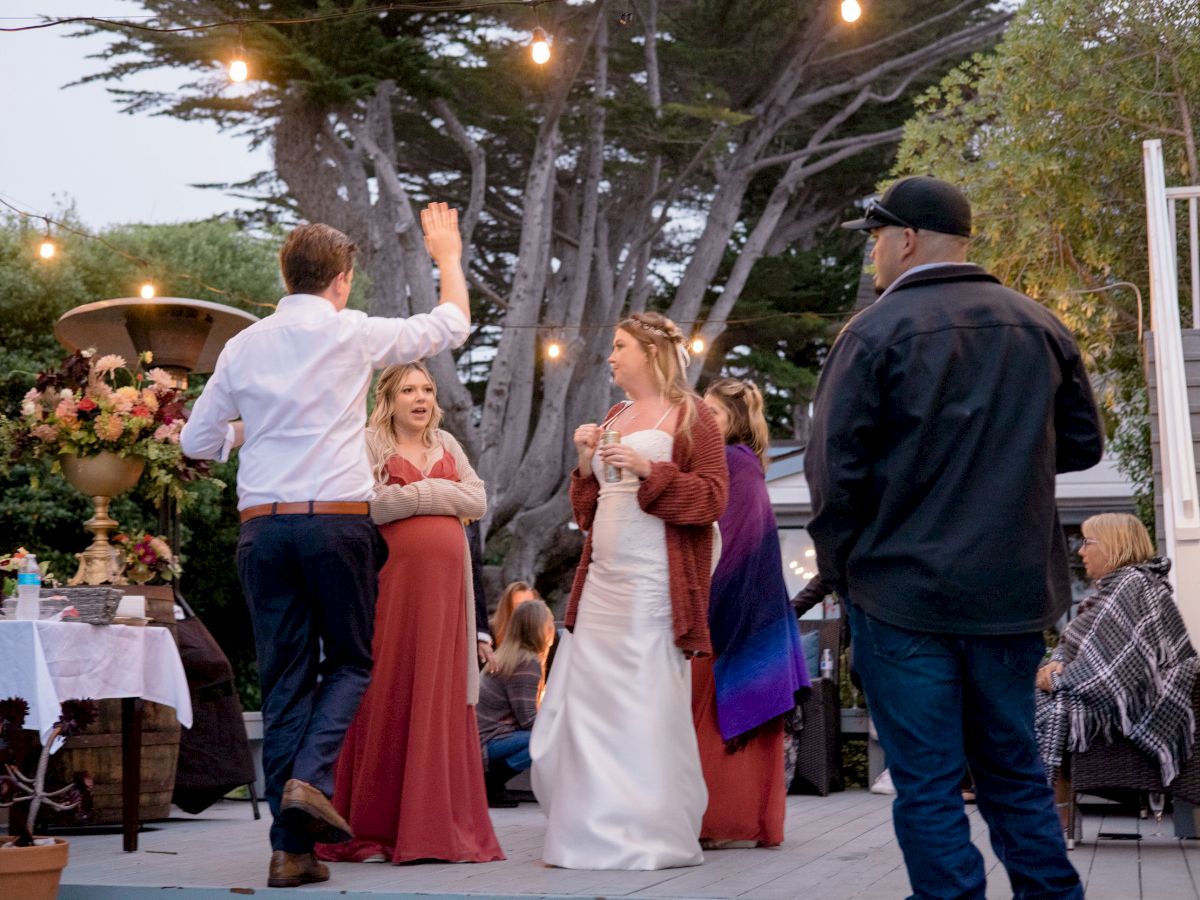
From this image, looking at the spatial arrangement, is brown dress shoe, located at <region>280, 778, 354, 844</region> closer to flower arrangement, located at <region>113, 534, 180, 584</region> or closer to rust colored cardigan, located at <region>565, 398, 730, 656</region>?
rust colored cardigan, located at <region>565, 398, 730, 656</region>

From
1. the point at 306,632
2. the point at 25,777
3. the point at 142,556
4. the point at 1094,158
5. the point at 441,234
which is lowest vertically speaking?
the point at 25,777

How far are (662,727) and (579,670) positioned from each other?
14.0 inches

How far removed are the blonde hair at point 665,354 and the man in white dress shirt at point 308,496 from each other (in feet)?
2.96

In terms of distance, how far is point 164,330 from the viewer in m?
7.73

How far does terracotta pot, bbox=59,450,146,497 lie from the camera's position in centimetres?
660

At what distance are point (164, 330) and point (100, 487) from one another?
53.8 inches

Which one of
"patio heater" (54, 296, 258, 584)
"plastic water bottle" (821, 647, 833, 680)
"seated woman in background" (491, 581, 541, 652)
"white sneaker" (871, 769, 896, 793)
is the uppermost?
"patio heater" (54, 296, 258, 584)

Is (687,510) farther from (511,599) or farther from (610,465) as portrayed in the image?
(511,599)

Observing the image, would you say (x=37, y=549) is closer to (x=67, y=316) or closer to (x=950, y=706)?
(x=67, y=316)

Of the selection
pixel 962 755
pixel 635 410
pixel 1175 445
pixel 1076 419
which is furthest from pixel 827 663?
pixel 962 755

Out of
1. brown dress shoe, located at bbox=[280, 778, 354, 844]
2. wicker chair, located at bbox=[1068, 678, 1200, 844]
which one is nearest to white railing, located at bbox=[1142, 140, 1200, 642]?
wicker chair, located at bbox=[1068, 678, 1200, 844]

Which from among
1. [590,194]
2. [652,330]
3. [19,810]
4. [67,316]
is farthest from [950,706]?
[590,194]

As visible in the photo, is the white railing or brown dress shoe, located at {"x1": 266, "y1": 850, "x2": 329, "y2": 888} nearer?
brown dress shoe, located at {"x1": 266, "y1": 850, "x2": 329, "y2": 888}

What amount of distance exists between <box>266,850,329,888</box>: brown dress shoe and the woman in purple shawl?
1.69 m
